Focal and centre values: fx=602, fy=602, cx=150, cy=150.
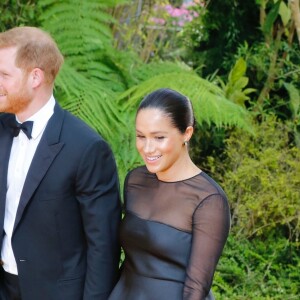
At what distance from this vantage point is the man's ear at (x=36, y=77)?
214cm

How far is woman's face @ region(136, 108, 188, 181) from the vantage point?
6.66ft

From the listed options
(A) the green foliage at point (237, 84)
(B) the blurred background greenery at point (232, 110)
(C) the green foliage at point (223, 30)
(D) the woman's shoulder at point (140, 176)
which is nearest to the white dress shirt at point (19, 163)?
(D) the woman's shoulder at point (140, 176)

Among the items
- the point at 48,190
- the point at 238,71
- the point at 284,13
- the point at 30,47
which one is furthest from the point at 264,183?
the point at 30,47

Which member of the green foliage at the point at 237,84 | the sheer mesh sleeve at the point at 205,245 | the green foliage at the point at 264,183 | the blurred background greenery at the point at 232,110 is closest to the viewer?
the sheer mesh sleeve at the point at 205,245

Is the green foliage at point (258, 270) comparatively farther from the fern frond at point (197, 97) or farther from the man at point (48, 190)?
the man at point (48, 190)

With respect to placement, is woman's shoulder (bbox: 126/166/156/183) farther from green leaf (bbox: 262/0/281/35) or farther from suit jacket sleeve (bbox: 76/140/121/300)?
green leaf (bbox: 262/0/281/35)

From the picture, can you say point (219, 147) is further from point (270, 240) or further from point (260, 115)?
point (270, 240)

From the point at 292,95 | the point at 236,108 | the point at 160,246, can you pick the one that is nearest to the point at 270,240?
the point at 236,108

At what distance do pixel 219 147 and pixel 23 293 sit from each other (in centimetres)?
322

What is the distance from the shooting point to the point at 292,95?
17.0 feet

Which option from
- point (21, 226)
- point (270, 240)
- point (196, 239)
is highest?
point (196, 239)

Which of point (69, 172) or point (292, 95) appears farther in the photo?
point (292, 95)

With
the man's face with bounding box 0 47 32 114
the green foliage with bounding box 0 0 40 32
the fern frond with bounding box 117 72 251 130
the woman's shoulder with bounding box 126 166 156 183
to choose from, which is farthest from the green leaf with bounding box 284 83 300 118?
the man's face with bounding box 0 47 32 114

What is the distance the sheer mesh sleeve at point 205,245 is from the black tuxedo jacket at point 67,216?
37 cm
